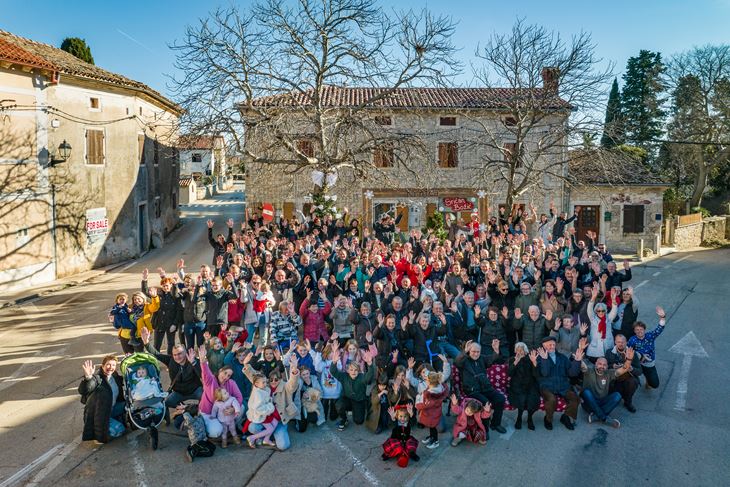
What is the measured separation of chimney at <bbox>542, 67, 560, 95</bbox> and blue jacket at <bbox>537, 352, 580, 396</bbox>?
14570mm

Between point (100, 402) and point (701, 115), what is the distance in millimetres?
37616

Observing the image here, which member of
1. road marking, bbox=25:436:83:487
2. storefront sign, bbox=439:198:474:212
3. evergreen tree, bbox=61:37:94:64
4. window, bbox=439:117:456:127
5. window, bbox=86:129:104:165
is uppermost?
evergreen tree, bbox=61:37:94:64

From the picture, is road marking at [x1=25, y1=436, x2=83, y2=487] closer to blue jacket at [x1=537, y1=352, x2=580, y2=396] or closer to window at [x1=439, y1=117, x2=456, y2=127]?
blue jacket at [x1=537, y1=352, x2=580, y2=396]

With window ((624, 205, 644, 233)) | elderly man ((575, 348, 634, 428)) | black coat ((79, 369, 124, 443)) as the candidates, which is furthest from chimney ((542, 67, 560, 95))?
black coat ((79, 369, 124, 443))

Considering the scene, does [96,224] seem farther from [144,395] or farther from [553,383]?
[553,383]

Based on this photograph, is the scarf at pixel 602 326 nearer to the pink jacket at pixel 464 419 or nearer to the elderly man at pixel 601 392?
the elderly man at pixel 601 392

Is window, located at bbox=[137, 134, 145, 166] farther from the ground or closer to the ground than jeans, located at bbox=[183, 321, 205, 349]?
farther from the ground

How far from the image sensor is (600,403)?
8391 millimetres

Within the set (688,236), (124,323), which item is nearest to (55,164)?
(124,323)

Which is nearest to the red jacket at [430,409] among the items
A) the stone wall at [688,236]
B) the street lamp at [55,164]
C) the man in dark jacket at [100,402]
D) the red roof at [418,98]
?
the man in dark jacket at [100,402]

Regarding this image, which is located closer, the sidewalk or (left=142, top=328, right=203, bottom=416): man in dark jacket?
(left=142, top=328, right=203, bottom=416): man in dark jacket

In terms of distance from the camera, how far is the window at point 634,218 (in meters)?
28.0

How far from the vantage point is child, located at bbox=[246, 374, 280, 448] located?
7.76m

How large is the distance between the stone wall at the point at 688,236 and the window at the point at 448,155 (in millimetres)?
11523
